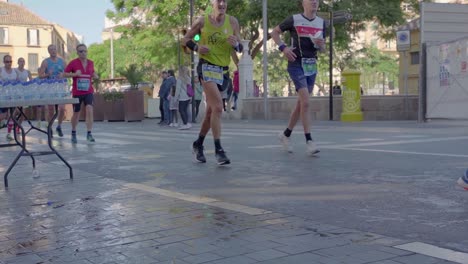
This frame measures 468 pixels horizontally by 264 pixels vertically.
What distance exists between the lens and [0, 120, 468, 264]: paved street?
337 centimetres

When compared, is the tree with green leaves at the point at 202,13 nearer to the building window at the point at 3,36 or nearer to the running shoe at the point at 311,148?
the running shoe at the point at 311,148

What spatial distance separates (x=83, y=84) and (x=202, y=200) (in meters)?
6.85

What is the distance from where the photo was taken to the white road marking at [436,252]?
3105 mm

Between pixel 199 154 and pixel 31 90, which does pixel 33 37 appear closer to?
pixel 199 154

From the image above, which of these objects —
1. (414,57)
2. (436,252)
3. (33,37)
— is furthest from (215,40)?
(33,37)

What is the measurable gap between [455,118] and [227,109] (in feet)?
36.2

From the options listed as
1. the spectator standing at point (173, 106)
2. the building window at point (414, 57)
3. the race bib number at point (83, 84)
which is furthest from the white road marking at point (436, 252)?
the building window at point (414, 57)

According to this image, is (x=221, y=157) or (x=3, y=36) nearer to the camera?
(x=221, y=157)

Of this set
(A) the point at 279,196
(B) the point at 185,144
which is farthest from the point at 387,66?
(A) the point at 279,196

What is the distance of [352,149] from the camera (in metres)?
8.56

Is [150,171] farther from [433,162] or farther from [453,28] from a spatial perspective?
[453,28]

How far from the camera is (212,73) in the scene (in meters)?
7.25

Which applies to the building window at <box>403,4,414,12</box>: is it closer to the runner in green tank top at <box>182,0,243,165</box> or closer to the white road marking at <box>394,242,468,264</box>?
the runner in green tank top at <box>182,0,243,165</box>

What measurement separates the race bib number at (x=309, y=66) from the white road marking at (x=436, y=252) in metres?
4.85
